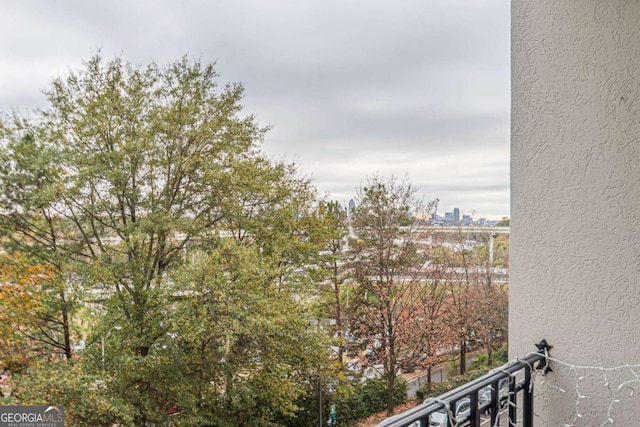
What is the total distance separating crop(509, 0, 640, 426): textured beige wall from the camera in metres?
0.86

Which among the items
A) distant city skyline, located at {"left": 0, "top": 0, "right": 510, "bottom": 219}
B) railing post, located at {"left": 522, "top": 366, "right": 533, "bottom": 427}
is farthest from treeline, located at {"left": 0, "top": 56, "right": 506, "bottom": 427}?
railing post, located at {"left": 522, "top": 366, "right": 533, "bottom": 427}

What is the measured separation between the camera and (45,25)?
3.49 metres

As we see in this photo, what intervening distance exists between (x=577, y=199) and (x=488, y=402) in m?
0.49

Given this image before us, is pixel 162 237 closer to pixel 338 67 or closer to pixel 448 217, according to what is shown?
pixel 338 67

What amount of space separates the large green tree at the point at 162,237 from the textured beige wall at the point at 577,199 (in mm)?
3197

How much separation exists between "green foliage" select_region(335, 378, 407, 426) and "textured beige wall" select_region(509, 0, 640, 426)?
Answer: 4.53 meters

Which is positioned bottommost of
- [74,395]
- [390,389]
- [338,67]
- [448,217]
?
[390,389]

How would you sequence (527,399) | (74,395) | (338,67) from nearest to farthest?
(527,399) < (74,395) < (338,67)

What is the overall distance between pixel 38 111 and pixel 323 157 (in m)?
3.39

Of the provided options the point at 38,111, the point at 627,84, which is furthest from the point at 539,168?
the point at 38,111

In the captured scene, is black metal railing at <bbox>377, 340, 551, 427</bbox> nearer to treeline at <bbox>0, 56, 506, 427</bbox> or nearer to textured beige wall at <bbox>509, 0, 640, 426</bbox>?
textured beige wall at <bbox>509, 0, 640, 426</bbox>

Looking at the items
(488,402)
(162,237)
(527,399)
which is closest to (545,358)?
(527,399)

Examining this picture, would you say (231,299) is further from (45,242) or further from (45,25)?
(45,25)

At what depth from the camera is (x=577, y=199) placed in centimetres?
92
